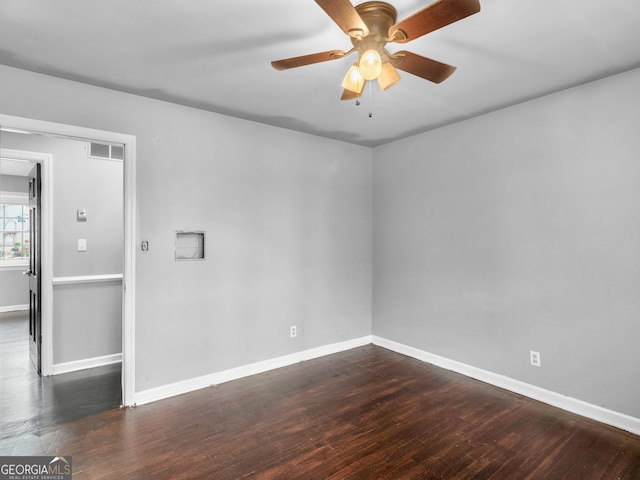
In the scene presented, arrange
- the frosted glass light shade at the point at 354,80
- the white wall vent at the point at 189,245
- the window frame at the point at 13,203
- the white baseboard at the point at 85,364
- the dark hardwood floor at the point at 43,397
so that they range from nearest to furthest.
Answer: the frosted glass light shade at the point at 354,80, the dark hardwood floor at the point at 43,397, the white wall vent at the point at 189,245, the white baseboard at the point at 85,364, the window frame at the point at 13,203

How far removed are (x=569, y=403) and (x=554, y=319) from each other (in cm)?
66

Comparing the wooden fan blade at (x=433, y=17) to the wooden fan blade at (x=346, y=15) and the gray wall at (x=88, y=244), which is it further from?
the gray wall at (x=88, y=244)

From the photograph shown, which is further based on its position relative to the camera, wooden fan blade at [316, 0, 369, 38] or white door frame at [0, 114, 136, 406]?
white door frame at [0, 114, 136, 406]

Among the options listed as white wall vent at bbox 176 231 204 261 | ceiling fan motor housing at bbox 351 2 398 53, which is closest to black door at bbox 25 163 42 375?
white wall vent at bbox 176 231 204 261

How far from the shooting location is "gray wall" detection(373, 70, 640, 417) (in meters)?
2.50

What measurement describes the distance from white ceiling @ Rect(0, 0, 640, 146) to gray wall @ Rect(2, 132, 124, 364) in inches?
53.6

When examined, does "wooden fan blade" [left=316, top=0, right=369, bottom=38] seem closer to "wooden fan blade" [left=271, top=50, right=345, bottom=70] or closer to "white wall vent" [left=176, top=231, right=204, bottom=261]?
"wooden fan blade" [left=271, top=50, right=345, bottom=70]

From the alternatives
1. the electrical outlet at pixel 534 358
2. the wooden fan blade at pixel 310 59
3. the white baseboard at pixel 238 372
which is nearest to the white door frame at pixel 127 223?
the white baseboard at pixel 238 372

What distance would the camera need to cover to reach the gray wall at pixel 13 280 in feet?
19.9

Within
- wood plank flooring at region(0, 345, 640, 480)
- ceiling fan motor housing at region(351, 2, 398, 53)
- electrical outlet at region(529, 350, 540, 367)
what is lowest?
wood plank flooring at region(0, 345, 640, 480)

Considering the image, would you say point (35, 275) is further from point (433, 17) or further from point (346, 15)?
point (433, 17)

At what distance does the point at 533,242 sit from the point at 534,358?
101 cm

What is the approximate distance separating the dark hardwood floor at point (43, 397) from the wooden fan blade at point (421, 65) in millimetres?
3297

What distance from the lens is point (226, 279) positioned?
10.9 feet
